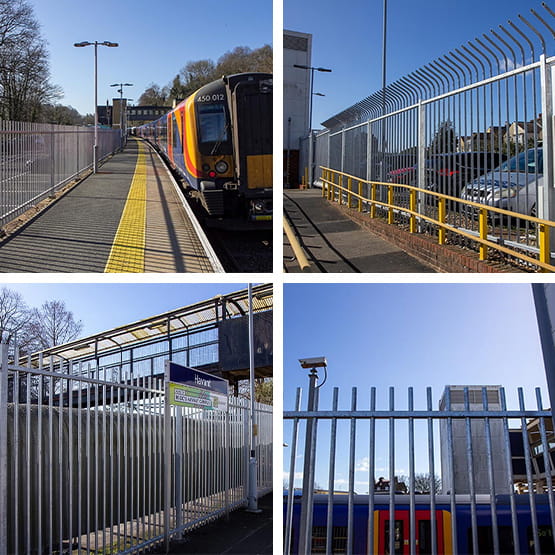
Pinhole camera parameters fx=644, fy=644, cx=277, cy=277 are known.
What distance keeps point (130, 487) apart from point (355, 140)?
41.6 ft

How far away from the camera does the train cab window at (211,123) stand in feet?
47.6

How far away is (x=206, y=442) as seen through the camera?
9.32 meters

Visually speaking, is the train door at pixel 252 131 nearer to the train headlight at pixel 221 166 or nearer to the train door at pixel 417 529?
the train headlight at pixel 221 166

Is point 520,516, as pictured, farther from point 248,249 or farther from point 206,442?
point 248,249

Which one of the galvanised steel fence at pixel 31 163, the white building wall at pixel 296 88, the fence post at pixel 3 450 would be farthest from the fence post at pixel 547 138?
the white building wall at pixel 296 88

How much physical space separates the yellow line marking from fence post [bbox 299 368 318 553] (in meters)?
3.87

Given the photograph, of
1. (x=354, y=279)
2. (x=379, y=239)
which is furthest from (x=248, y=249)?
(x=354, y=279)

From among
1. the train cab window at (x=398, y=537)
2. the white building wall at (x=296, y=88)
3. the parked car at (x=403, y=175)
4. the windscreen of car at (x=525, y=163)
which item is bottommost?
the train cab window at (x=398, y=537)

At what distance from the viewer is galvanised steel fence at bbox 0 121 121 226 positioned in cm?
1209

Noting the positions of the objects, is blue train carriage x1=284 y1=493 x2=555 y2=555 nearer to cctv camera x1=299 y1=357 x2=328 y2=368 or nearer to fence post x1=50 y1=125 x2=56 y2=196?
cctv camera x1=299 y1=357 x2=328 y2=368

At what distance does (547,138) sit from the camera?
6.73m

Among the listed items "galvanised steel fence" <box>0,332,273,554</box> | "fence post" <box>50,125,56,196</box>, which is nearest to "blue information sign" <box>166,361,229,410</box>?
"galvanised steel fence" <box>0,332,273,554</box>

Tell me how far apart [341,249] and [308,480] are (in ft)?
20.3

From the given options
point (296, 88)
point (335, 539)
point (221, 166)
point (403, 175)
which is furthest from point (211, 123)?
point (296, 88)
